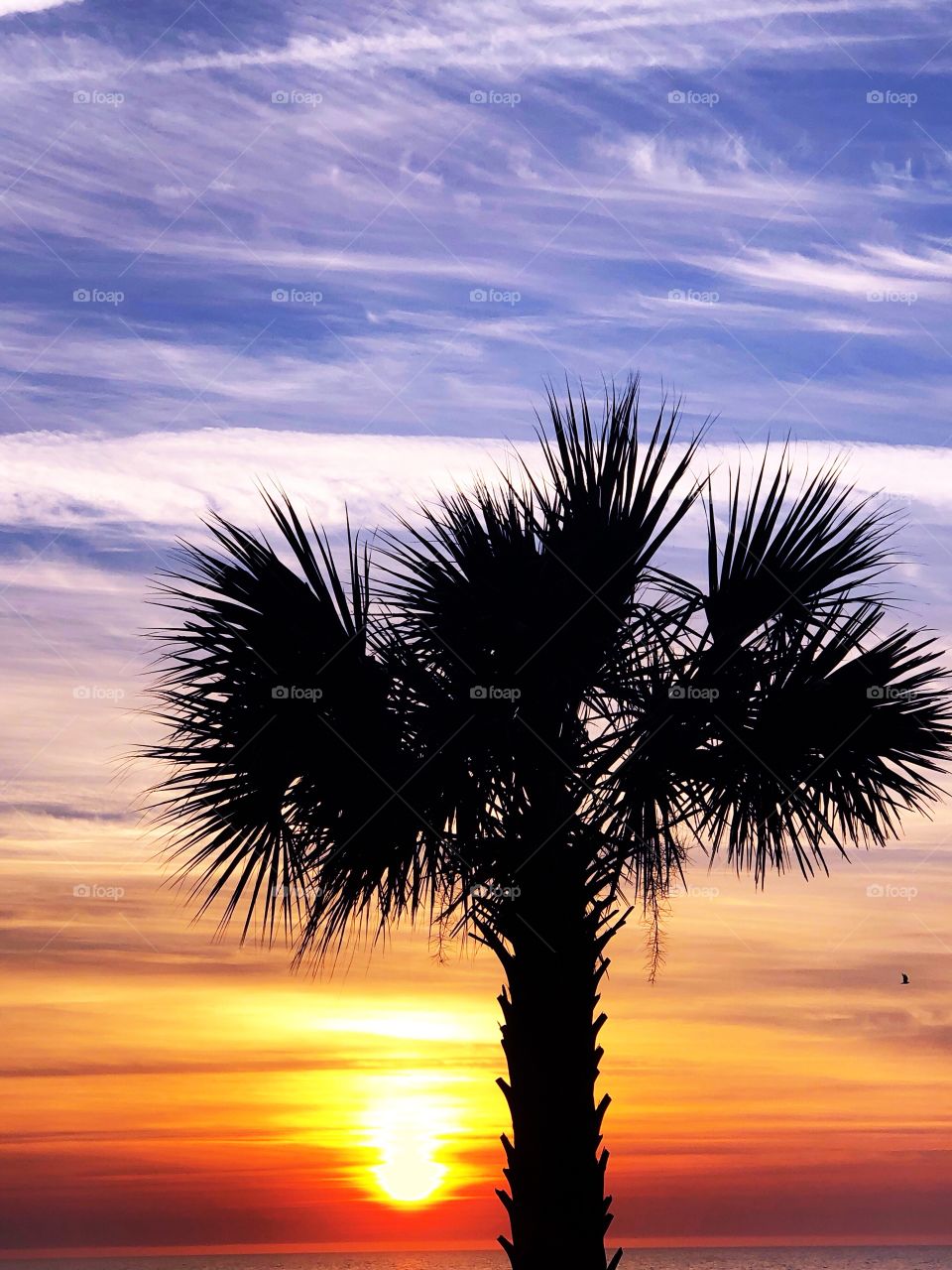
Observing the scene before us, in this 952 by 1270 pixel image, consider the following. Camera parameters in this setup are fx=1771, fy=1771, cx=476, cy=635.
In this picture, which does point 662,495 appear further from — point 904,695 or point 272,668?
point 272,668

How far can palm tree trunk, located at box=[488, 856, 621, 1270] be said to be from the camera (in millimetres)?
12523

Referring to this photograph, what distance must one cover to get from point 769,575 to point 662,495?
1.07 m

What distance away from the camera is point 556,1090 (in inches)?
498

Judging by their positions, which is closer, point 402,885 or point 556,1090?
point 556,1090

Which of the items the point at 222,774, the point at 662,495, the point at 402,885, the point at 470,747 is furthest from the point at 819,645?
the point at 222,774

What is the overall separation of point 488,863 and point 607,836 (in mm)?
940

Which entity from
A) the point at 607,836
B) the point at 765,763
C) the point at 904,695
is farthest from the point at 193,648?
the point at 904,695

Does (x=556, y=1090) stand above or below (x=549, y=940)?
below

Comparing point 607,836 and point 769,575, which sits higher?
point 769,575

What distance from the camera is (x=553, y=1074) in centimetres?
1270

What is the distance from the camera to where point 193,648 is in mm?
13406

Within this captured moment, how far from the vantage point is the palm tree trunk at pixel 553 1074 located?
12.5 m

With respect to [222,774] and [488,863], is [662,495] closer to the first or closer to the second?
[488,863]


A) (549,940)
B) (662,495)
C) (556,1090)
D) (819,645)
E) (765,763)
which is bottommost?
(556,1090)
